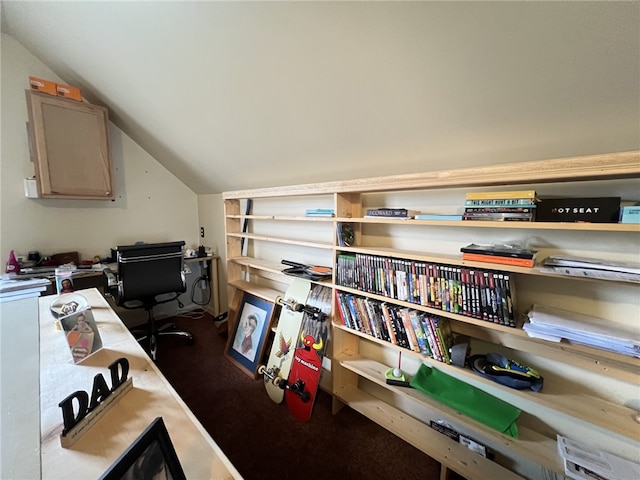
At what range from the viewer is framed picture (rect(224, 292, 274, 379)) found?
216cm

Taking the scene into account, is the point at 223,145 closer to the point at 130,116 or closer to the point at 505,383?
the point at 130,116

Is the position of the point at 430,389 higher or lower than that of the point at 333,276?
lower

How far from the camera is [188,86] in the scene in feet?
5.34

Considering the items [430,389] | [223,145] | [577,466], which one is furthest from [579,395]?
[223,145]

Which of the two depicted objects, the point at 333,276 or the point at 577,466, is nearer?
the point at 577,466

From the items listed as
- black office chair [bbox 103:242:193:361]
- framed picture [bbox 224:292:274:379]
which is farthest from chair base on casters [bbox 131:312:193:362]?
framed picture [bbox 224:292:274:379]

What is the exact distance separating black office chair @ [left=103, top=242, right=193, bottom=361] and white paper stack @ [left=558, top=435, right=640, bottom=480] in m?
2.78

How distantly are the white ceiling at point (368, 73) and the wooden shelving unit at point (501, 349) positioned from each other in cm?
20

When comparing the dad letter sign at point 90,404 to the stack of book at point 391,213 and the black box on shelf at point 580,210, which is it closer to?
the stack of book at point 391,213

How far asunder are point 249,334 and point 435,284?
Answer: 1.74 meters

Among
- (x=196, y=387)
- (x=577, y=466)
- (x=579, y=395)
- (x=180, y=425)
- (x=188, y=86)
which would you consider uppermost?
(x=188, y=86)

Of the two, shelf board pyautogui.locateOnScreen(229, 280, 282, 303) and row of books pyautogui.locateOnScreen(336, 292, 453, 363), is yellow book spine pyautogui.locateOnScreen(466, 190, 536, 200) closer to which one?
row of books pyautogui.locateOnScreen(336, 292, 453, 363)

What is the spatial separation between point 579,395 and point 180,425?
1.54 m

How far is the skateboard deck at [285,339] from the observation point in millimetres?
1830
